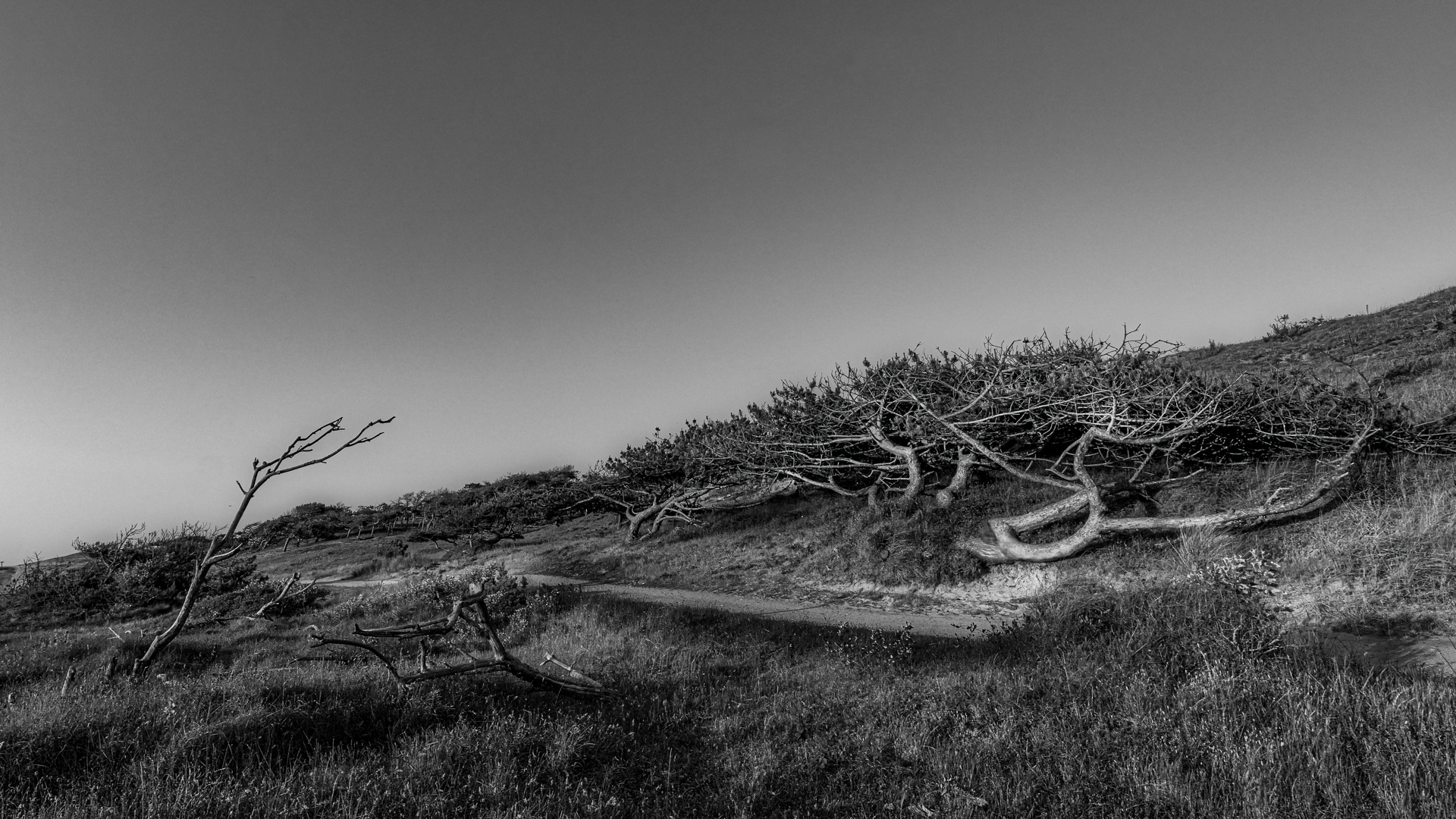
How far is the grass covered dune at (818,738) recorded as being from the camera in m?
3.96

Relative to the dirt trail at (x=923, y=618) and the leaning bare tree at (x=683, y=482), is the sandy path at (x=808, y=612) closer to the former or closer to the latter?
the dirt trail at (x=923, y=618)

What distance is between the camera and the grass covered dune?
156 inches

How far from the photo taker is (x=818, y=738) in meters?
5.43

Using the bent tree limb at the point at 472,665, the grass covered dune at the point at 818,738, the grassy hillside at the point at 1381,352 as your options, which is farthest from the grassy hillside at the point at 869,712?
the grassy hillside at the point at 1381,352

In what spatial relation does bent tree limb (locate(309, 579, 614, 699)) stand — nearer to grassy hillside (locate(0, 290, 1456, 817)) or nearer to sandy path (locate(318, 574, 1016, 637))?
grassy hillside (locate(0, 290, 1456, 817))

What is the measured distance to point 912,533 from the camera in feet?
47.7

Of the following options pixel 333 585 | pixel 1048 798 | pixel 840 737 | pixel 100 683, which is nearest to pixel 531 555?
pixel 333 585

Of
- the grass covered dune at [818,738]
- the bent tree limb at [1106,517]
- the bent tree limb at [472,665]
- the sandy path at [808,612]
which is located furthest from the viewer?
the bent tree limb at [1106,517]

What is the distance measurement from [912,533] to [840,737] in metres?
9.72

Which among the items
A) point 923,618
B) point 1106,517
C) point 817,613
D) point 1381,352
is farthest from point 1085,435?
point 1381,352

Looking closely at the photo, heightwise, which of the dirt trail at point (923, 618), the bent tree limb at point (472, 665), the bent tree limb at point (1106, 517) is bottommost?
the dirt trail at point (923, 618)

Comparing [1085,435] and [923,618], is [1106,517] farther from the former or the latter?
[923,618]

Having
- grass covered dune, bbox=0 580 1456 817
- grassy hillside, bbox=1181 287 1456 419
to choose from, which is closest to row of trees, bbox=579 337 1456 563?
grassy hillside, bbox=1181 287 1456 419

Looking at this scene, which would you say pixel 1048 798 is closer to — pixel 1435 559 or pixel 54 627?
pixel 1435 559
